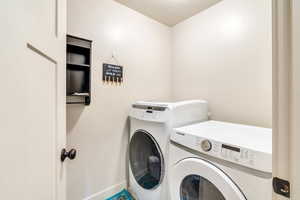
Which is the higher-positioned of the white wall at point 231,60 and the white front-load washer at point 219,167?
the white wall at point 231,60

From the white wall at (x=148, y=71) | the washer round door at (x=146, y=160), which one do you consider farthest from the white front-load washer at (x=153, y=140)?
the white wall at (x=148, y=71)

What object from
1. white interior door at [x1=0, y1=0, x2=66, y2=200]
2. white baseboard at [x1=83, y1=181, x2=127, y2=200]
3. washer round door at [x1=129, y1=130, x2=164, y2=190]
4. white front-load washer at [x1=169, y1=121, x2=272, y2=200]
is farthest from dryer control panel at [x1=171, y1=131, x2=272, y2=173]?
white baseboard at [x1=83, y1=181, x2=127, y2=200]

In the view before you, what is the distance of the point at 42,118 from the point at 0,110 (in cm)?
25

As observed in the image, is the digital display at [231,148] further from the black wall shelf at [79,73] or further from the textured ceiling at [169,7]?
the textured ceiling at [169,7]

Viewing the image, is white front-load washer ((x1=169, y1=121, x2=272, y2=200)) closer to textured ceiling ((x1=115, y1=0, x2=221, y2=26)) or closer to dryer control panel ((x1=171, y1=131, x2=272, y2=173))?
dryer control panel ((x1=171, y1=131, x2=272, y2=173))

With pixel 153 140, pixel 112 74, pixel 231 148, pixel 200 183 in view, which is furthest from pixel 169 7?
pixel 200 183

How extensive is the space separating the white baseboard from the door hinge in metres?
1.51

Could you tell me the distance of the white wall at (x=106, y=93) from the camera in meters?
1.30

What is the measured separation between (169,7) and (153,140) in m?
1.50

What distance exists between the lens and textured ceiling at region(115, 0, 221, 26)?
5.06 feet

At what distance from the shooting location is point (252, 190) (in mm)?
599

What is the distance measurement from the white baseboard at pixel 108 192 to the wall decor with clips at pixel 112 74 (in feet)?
3.67

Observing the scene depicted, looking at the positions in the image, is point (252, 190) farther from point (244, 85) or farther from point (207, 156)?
point (244, 85)

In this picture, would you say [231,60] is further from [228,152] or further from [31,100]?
[31,100]
